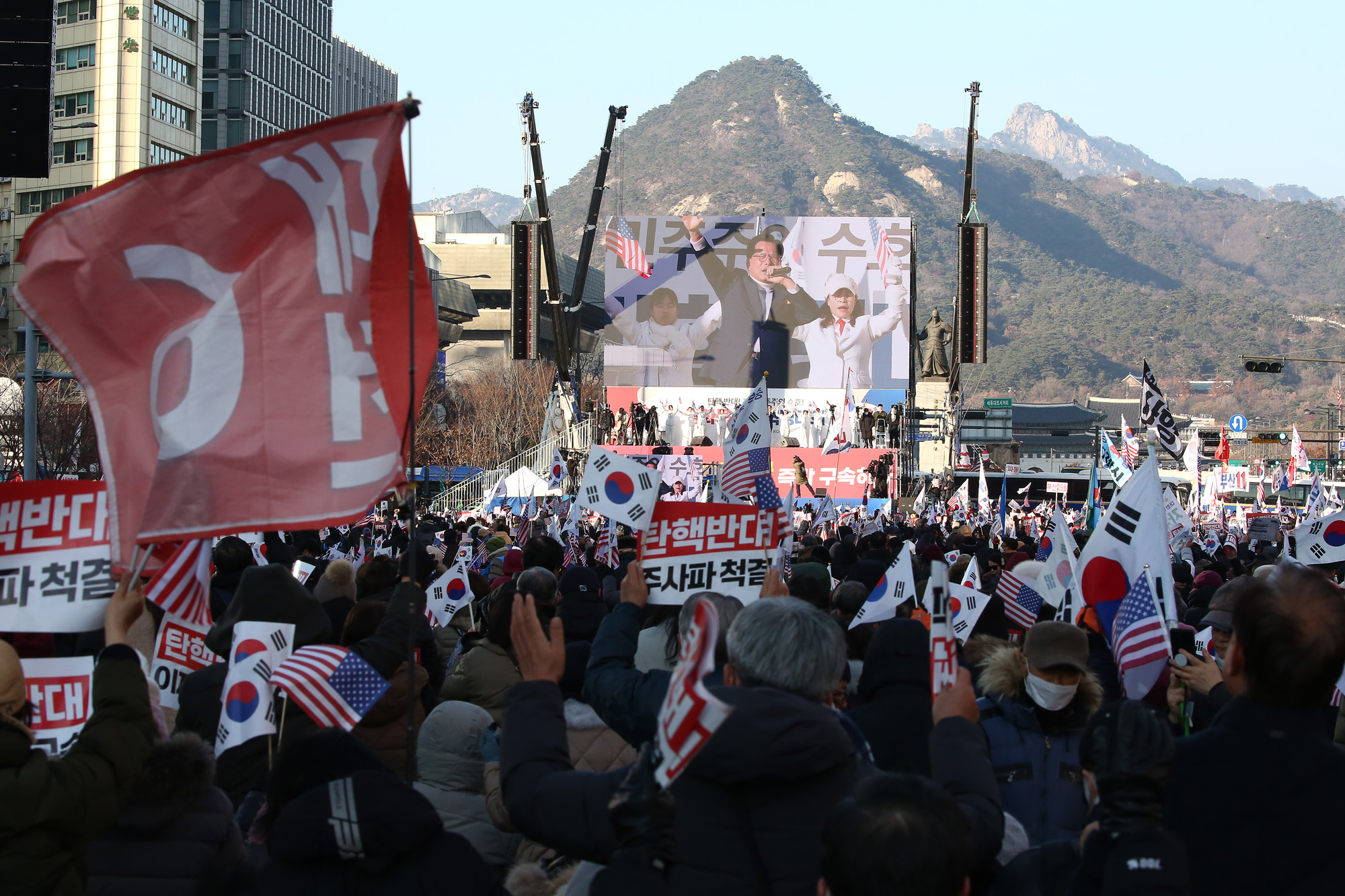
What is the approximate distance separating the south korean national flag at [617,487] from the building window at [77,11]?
6564 centimetres

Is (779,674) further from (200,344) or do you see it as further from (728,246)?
(728,246)

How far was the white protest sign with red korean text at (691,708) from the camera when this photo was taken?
7.28ft

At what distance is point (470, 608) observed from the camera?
8.59 meters

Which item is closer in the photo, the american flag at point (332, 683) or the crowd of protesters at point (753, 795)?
the crowd of protesters at point (753, 795)

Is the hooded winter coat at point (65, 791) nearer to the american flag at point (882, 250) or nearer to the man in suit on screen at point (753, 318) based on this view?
the man in suit on screen at point (753, 318)

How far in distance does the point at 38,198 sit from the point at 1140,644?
7028 centimetres

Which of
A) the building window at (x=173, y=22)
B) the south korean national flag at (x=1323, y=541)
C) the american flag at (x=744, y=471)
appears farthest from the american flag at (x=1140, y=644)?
the building window at (x=173, y=22)

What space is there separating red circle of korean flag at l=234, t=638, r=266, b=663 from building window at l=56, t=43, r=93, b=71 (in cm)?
6994

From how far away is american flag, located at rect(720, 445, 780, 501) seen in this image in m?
10.6

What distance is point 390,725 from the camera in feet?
15.1

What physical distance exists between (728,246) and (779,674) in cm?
4689

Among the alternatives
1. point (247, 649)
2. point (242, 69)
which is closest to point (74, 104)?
point (242, 69)

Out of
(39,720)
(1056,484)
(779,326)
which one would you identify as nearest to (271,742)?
(39,720)

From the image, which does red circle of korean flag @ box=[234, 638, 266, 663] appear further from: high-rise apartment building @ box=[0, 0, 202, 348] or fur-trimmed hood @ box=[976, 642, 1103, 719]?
high-rise apartment building @ box=[0, 0, 202, 348]
